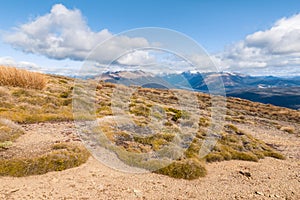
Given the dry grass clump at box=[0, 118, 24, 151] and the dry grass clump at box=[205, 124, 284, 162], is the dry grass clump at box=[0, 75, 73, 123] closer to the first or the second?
the dry grass clump at box=[0, 118, 24, 151]

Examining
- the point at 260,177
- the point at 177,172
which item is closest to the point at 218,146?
the point at 260,177

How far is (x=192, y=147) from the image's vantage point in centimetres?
1639

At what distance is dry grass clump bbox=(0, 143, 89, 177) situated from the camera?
10245 millimetres

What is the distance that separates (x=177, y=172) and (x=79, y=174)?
15.5ft

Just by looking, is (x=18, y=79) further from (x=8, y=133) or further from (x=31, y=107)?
(x=8, y=133)

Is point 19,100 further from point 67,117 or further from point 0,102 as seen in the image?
point 67,117

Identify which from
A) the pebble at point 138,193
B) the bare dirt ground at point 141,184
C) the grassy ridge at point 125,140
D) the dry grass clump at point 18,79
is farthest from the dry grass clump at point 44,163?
the dry grass clump at point 18,79

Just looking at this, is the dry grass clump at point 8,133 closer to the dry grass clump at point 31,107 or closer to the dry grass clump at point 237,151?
the dry grass clump at point 31,107

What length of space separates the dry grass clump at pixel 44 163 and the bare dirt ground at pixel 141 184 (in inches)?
12.6

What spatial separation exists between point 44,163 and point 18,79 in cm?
1881

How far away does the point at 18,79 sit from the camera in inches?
1032

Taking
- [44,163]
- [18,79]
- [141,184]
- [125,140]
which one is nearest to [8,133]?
[44,163]

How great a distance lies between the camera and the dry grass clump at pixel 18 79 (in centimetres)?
2589

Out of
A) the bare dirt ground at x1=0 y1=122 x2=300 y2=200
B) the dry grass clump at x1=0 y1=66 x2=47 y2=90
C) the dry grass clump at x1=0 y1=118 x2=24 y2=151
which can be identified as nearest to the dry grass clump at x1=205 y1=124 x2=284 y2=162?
the bare dirt ground at x1=0 y1=122 x2=300 y2=200
